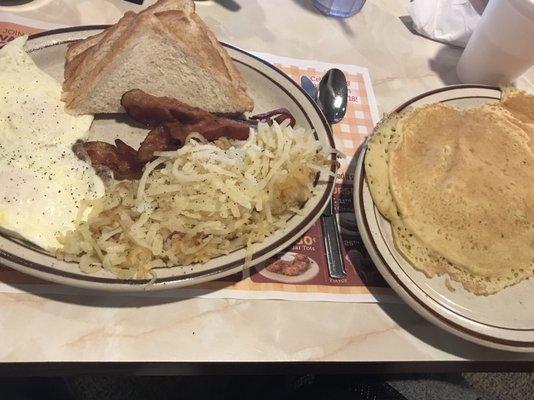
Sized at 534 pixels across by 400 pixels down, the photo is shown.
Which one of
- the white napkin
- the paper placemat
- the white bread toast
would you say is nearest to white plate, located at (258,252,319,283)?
the paper placemat

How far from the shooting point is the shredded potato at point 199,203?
112cm

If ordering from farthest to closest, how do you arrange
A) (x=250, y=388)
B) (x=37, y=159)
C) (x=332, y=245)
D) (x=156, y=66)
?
(x=250, y=388)
(x=156, y=66)
(x=332, y=245)
(x=37, y=159)

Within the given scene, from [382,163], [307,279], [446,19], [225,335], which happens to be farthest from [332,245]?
[446,19]

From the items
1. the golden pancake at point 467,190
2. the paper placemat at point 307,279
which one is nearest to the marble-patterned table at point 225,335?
the paper placemat at point 307,279

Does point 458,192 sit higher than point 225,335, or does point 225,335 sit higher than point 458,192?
point 458,192

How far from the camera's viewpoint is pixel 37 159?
128cm

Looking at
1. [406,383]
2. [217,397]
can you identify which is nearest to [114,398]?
[217,397]

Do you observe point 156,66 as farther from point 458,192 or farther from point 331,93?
point 458,192

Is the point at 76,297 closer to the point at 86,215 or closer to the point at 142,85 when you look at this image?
the point at 86,215

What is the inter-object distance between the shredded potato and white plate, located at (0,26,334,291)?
27mm

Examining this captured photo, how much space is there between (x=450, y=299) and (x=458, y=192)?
1.13 ft

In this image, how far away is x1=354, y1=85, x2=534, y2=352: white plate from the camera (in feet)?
3.86

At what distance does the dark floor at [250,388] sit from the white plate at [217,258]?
513 mm

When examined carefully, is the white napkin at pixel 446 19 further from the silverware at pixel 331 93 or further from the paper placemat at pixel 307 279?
the paper placemat at pixel 307 279
